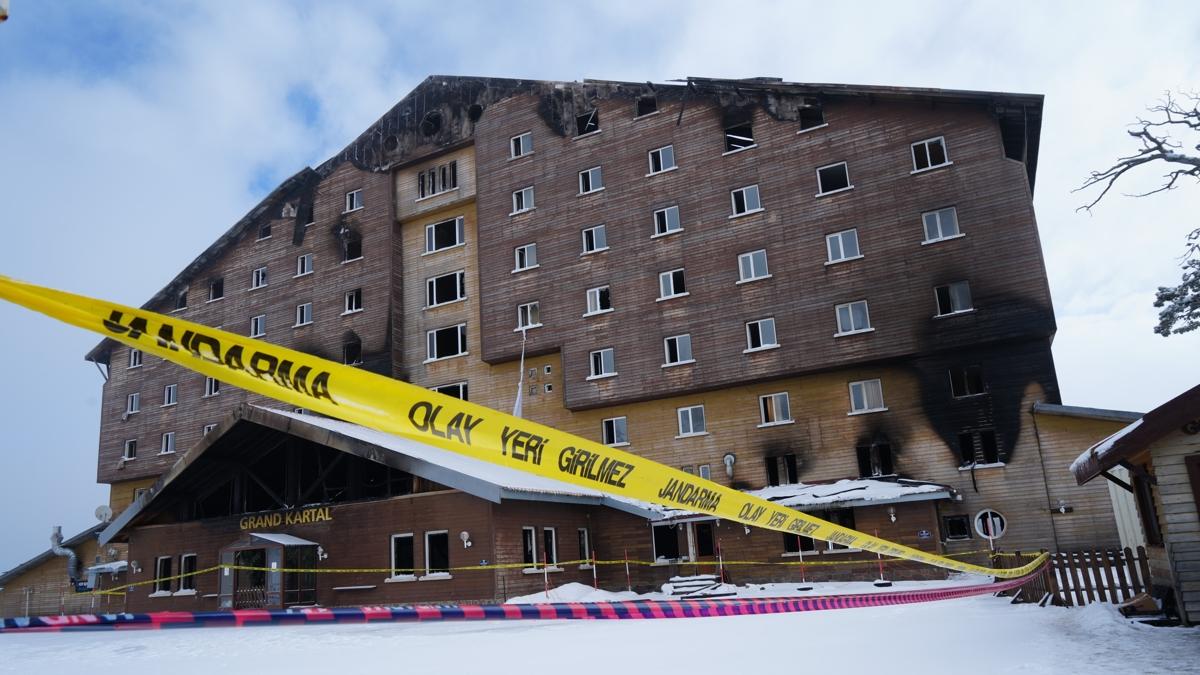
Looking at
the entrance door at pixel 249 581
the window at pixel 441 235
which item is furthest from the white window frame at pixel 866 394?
the window at pixel 441 235

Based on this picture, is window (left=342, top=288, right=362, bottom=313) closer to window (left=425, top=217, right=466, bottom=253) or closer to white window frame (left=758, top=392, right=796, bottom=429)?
window (left=425, top=217, right=466, bottom=253)

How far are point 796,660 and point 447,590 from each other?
16.8 m

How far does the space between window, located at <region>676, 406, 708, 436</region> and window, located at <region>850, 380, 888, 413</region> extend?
6.47m

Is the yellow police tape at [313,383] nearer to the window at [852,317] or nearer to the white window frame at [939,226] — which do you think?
the window at [852,317]

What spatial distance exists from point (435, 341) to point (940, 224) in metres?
25.4

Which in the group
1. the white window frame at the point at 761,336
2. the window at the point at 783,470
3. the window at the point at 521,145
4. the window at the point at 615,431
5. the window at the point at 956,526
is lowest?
the window at the point at 956,526

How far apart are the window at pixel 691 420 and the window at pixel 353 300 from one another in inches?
781

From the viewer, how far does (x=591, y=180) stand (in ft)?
126

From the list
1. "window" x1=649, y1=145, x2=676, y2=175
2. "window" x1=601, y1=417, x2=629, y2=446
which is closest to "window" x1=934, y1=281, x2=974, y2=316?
"window" x1=649, y1=145, x2=676, y2=175

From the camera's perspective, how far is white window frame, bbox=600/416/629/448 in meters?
35.9

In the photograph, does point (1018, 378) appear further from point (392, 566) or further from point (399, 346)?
point (399, 346)

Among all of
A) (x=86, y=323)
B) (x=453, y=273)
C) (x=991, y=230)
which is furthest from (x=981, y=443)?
(x=86, y=323)

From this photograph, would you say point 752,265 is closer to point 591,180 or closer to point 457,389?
point 591,180

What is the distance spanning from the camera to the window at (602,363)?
36.0 metres
